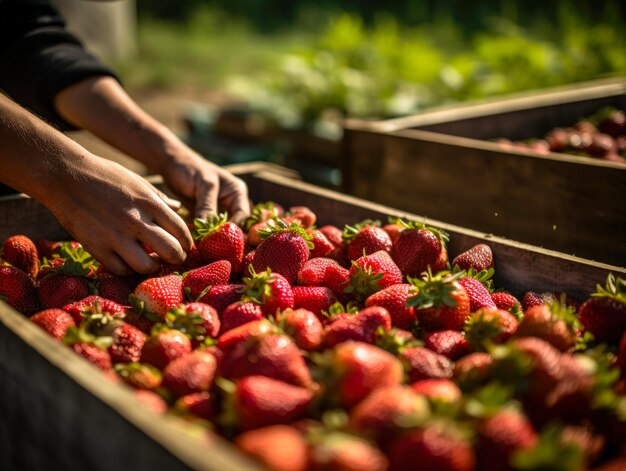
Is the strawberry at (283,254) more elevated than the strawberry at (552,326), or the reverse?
the strawberry at (552,326)

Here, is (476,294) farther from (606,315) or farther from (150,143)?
(150,143)

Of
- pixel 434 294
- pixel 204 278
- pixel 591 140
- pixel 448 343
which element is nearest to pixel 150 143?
pixel 204 278

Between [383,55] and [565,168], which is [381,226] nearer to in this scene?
[565,168]

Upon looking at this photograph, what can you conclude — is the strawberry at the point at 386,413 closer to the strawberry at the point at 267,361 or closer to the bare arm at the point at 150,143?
the strawberry at the point at 267,361

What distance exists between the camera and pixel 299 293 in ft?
5.53

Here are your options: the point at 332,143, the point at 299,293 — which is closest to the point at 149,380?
the point at 299,293

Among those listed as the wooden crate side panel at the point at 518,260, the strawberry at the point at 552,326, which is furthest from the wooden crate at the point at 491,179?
the strawberry at the point at 552,326

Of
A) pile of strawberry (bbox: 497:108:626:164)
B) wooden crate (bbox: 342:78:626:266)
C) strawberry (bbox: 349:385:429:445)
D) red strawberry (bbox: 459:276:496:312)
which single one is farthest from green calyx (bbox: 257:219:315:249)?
pile of strawberry (bbox: 497:108:626:164)

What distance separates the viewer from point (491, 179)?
2.66 m

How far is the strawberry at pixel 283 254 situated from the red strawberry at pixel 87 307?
1.32 ft

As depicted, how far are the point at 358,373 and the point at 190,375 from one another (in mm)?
349

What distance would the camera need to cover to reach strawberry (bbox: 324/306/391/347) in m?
1.42

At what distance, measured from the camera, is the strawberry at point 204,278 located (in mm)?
1777

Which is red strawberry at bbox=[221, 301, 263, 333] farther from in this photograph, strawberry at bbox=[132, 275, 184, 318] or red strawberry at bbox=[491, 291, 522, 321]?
red strawberry at bbox=[491, 291, 522, 321]
